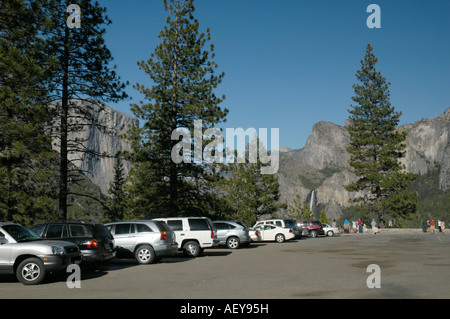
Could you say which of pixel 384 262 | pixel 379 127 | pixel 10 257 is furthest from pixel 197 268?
pixel 379 127

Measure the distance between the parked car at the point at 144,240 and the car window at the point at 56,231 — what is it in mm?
3301

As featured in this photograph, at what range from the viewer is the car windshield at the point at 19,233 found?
1151cm

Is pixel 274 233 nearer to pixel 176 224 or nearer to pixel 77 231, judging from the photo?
pixel 176 224

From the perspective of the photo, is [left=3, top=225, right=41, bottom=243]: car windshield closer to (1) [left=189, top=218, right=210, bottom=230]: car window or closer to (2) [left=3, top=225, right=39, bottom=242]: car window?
(2) [left=3, top=225, right=39, bottom=242]: car window

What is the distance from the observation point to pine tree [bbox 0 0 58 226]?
16.0 m

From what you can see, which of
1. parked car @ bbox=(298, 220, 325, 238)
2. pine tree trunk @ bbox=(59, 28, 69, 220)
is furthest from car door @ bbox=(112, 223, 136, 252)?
parked car @ bbox=(298, 220, 325, 238)

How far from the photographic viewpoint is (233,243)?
2528 centimetres

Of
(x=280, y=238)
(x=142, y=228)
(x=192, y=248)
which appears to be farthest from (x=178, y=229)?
(x=280, y=238)

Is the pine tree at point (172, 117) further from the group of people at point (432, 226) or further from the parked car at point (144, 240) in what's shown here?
the group of people at point (432, 226)

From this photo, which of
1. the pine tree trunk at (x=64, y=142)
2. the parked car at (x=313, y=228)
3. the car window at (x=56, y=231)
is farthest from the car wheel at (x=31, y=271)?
the parked car at (x=313, y=228)

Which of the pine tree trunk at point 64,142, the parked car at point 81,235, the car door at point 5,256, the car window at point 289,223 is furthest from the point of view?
the car window at point 289,223

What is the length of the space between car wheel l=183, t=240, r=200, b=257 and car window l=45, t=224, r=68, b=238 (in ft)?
23.8

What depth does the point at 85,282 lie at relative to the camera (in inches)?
441
